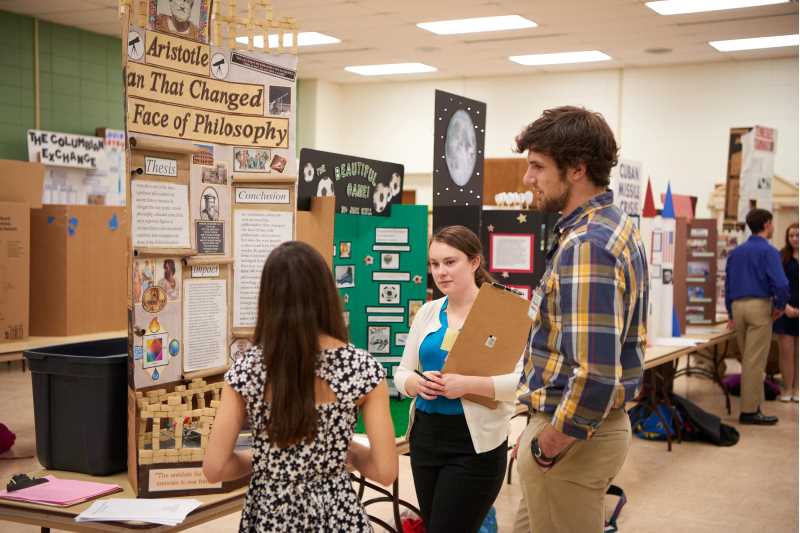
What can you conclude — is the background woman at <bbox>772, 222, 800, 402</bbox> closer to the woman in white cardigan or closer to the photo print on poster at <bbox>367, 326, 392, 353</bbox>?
the photo print on poster at <bbox>367, 326, 392, 353</bbox>

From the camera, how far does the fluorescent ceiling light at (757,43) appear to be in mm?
10008

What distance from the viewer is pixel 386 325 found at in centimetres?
373

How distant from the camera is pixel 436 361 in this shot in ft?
9.38

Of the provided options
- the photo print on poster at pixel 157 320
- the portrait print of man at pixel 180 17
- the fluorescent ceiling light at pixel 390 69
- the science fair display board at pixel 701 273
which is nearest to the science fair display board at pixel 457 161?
the portrait print of man at pixel 180 17

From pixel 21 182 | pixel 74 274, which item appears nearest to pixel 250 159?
pixel 21 182

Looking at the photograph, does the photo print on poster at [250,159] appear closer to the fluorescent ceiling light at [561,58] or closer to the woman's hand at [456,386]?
the woman's hand at [456,386]

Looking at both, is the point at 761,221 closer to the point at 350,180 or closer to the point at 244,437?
the point at 350,180

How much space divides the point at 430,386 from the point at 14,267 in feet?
16.4

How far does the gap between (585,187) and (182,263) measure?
1.42 metres

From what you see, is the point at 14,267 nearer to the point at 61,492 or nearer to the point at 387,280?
the point at 387,280

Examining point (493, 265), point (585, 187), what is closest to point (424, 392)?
point (585, 187)

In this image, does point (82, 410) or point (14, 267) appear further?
point (14, 267)

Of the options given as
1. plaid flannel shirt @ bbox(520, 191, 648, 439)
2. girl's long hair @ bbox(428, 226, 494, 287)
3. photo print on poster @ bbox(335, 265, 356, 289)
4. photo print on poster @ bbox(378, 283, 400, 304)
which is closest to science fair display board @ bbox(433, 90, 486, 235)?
photo print on poster @ bbox(378, 283, 400, 304)

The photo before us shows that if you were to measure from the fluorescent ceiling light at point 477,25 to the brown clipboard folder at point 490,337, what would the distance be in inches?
278
